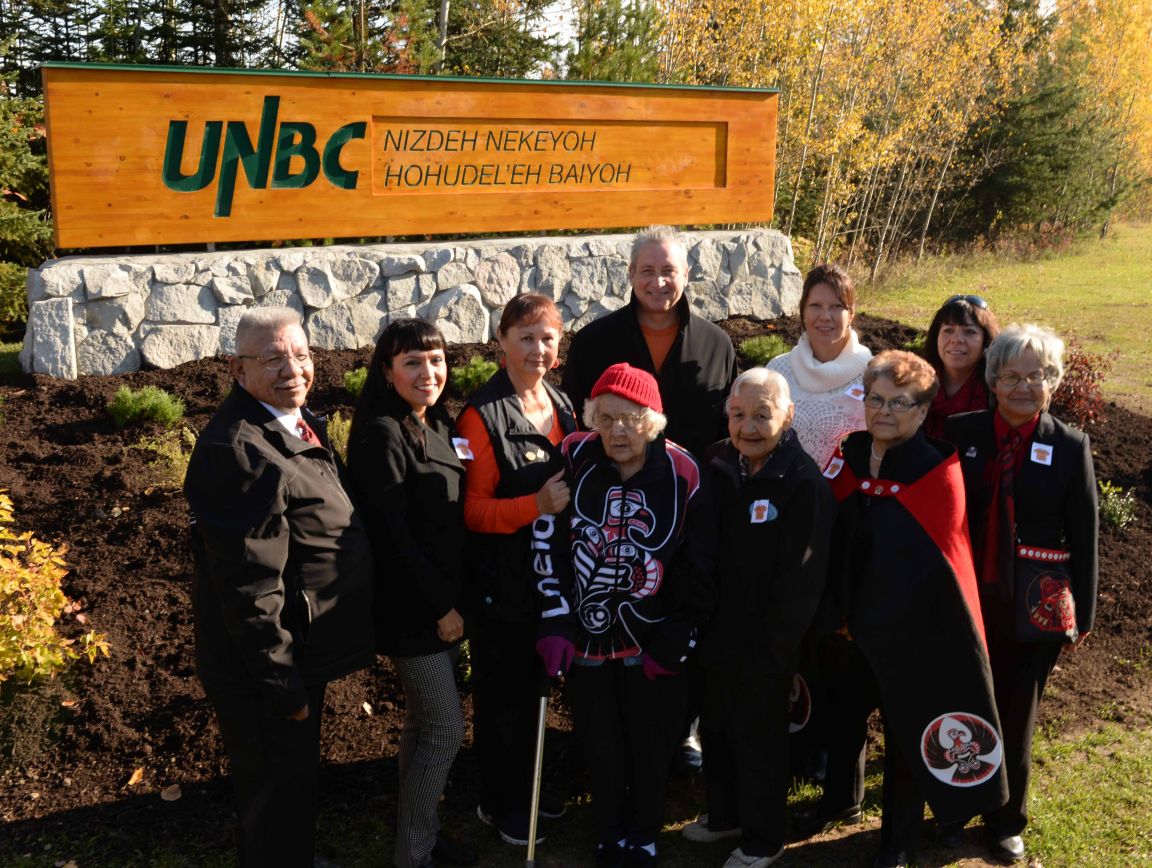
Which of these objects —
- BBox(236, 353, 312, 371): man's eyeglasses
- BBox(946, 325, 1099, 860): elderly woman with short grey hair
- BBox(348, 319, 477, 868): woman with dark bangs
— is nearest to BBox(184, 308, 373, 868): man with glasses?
BBox(236, 353, 312, 371): man's eyeglasses

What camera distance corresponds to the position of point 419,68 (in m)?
10.9

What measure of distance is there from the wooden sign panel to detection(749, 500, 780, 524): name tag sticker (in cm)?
537

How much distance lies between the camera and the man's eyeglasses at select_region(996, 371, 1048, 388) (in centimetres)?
339

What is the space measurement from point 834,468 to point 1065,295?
13.9 m

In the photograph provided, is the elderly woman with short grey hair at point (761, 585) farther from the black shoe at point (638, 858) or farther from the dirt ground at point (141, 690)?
the dirt ground at point (141, 690)

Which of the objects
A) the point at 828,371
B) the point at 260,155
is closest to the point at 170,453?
the point at 260,155

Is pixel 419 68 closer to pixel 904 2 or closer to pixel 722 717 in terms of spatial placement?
pixel 904 2

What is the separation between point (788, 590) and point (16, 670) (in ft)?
9.87

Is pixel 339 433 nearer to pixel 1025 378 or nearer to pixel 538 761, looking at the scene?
pixel 538 761

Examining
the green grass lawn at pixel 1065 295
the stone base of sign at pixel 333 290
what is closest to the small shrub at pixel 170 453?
the stone base of sign at pixel 333 290

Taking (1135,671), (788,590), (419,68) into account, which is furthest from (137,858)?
(419,68)

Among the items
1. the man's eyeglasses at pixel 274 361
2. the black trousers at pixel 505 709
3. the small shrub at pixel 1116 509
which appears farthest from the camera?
the small shrub at pixel 1116 509

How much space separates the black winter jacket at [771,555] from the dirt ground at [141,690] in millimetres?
941

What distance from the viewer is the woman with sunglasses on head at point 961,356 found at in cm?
394
